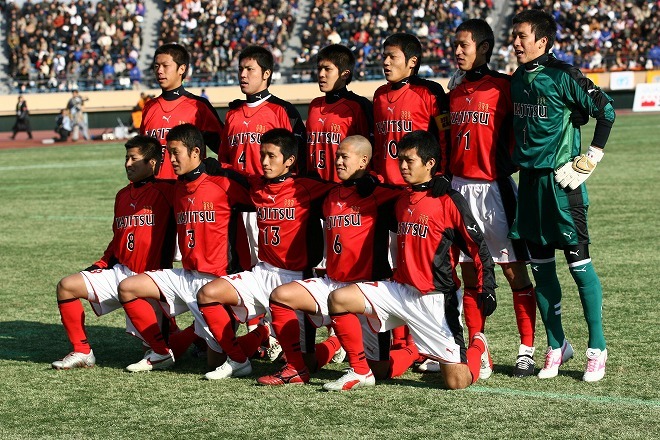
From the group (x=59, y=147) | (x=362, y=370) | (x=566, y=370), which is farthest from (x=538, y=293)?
(x=59, y=147)

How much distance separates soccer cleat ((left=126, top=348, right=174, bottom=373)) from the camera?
6711mm

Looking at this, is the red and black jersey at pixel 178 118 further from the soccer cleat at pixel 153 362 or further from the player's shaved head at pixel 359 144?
the player's shaved head at pixel 359 144

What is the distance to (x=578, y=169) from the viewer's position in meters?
6.03

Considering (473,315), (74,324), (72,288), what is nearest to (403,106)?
(473,315)

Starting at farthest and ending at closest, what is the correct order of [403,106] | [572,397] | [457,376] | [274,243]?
[403,106]
[274,243]
[457,376]
[572,397]

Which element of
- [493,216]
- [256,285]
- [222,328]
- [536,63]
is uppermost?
[536,63]

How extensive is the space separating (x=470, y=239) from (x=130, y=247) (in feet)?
7.70

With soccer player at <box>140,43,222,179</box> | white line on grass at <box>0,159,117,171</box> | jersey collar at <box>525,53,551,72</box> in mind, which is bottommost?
white line on grass at <box>0,159,117,171</box>

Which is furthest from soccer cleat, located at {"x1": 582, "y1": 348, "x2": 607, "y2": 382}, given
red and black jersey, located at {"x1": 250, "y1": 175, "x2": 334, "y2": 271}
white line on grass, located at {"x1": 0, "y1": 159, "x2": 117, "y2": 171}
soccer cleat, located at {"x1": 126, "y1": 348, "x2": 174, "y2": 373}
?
white line on grass, located at {"x1": 0, "y1": 159, "x2": 117, "y2": 171}

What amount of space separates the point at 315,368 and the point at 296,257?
0.70m

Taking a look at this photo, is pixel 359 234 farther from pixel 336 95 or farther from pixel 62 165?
pixel 62 165

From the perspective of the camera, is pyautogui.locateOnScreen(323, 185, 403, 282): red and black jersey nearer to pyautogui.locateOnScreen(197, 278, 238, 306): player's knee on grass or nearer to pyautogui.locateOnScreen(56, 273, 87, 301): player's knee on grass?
pyautogui.locateOnScreen(197, 278, 238, 306): player's knee on grass

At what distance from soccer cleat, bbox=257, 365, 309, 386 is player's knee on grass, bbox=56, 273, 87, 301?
1394mm

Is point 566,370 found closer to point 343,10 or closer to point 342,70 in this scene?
point 342,70
